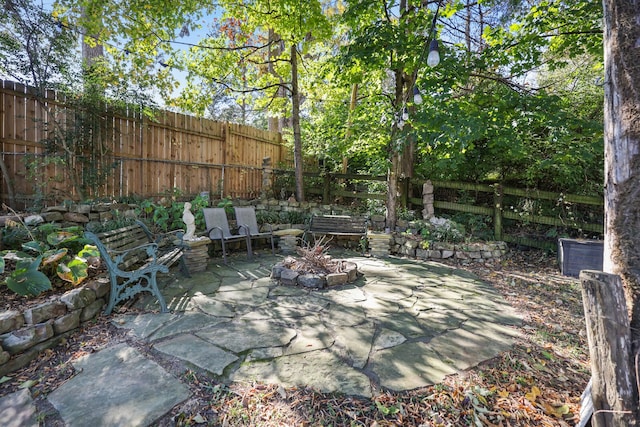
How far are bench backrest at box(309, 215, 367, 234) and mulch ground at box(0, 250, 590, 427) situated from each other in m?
3.59

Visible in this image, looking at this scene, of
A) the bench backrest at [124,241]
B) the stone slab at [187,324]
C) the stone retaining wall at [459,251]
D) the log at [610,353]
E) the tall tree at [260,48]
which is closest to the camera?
the log at [610,353]

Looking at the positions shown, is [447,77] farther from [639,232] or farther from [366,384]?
[366,384]

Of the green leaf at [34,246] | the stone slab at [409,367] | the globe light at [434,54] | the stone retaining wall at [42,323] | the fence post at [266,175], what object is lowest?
the stone slab at [409,367]

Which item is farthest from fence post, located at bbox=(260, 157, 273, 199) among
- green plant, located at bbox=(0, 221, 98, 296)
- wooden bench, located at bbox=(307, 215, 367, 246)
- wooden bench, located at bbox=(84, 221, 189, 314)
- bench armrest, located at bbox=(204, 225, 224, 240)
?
green plant, located at bbox=(0, 221, 98, 296)

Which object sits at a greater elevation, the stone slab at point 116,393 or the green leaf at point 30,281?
the green leaf at point 30,281

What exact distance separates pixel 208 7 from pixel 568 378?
25.7 feet

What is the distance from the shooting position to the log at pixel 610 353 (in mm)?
1253

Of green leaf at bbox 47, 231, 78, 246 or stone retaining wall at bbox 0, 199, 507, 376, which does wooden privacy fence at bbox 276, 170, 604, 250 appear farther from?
green leaf at bbox 47, 231, 78, 246

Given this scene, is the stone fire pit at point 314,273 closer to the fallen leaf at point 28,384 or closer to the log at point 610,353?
the fallen leaf at point 28,384

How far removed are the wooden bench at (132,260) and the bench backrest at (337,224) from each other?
247cm

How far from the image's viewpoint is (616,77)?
4.48 ft

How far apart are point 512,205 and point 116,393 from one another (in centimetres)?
674

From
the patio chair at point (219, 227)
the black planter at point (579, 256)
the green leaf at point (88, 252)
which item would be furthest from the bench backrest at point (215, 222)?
the black planter at point (579, 256)

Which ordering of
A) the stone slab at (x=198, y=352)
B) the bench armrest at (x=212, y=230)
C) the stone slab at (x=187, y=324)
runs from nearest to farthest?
the stone slab at (x=198, y=352) < the stone slab at (x=187, y=324) < the bench armrest at (x=212, y=230)
